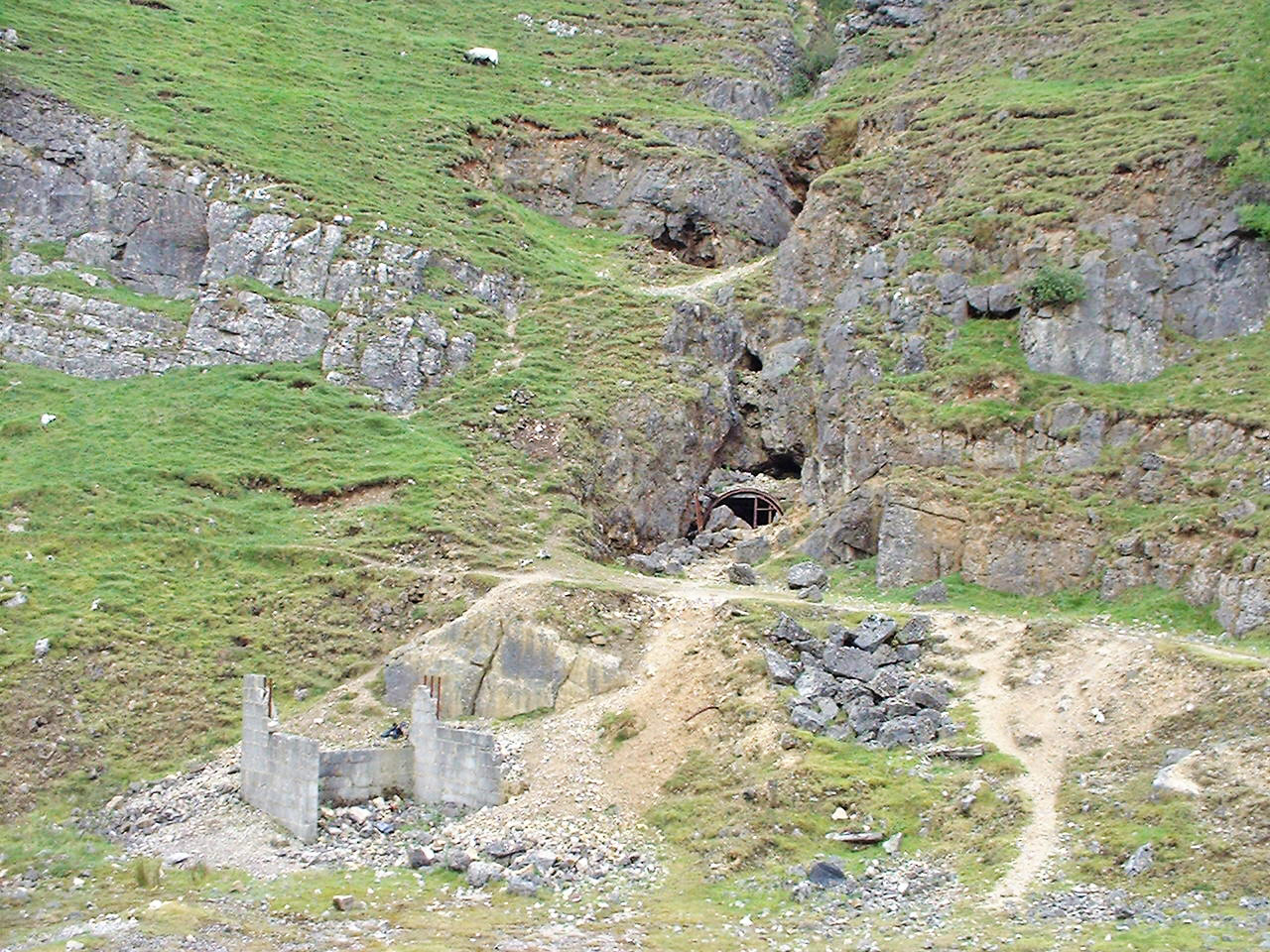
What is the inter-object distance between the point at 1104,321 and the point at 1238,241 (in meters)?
4.72

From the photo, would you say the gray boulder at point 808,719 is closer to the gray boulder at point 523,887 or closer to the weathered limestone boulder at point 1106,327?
the gray boulder at point 523,887

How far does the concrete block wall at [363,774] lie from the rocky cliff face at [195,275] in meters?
19.4

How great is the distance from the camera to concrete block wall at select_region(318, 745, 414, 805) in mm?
28998

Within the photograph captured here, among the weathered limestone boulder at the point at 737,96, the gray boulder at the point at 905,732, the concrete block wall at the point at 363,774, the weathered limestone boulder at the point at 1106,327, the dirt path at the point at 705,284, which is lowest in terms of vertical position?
the concrete block wall at the point at 363,774

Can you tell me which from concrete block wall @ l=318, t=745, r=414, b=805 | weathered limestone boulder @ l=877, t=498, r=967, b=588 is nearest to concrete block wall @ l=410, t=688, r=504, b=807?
concrete block wall @ l=318, t=745, r=414, b=805

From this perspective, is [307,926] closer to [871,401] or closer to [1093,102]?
[871,401]

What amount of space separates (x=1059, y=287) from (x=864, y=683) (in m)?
16.4

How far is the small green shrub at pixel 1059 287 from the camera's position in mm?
39844

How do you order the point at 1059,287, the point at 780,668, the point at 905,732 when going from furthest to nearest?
the point at 1059,287, the point at 780,668, the point at 905,732

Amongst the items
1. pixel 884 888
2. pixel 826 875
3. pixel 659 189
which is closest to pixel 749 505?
pixel 659 189

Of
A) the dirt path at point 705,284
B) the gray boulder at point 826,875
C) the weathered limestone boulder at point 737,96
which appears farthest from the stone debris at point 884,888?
the weathered limestone boulder at point 737,96

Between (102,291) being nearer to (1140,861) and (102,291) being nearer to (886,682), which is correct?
(886,682)

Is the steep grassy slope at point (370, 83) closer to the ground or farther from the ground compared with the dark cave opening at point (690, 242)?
farther from the ground

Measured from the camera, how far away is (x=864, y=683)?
98.2 feet
